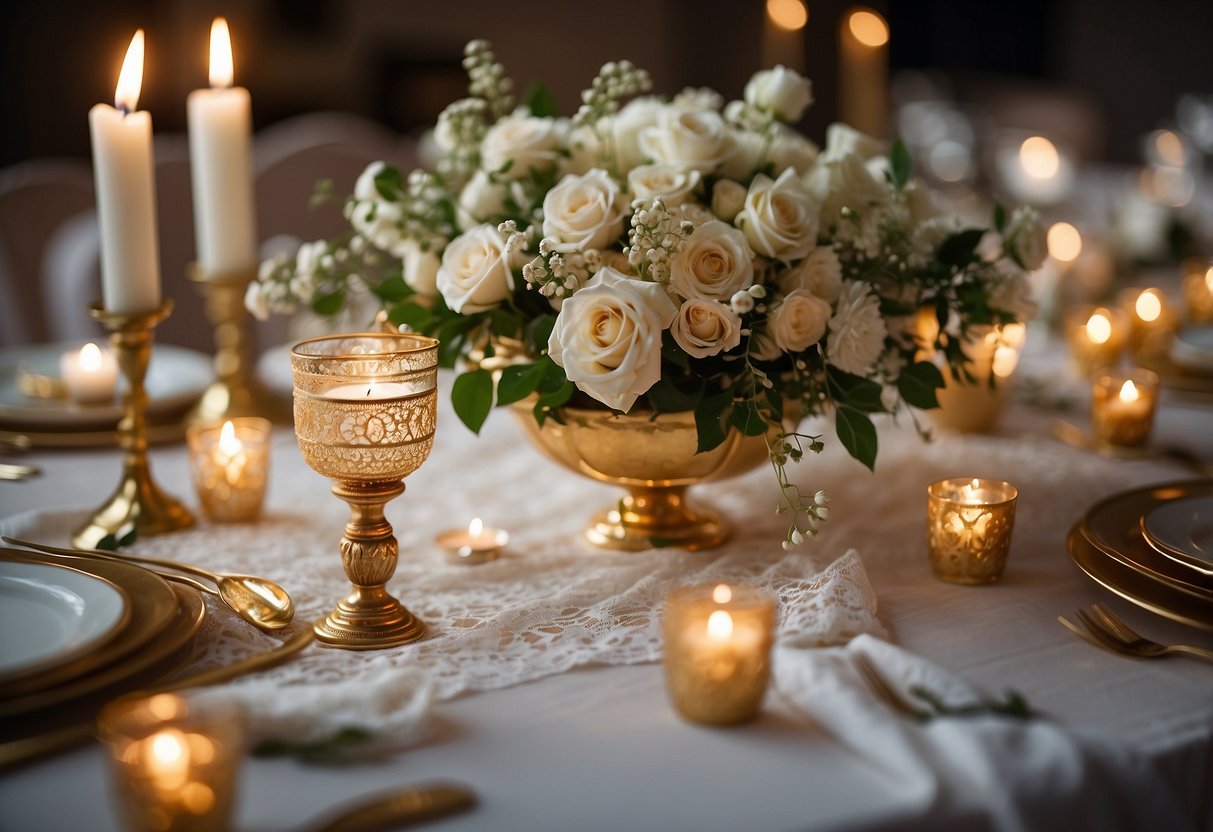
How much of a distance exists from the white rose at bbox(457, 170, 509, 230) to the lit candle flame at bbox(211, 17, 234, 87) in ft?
1.22

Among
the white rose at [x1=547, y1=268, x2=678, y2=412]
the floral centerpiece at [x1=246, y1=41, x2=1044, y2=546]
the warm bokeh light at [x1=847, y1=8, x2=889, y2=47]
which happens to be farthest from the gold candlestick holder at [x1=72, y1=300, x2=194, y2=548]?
the warm bokeh light at [x1=847, y1=8, x2=889, y2=47]

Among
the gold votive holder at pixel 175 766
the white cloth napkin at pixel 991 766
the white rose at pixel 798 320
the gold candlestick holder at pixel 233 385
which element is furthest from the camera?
the gold candlestick holder at pixel 233 385

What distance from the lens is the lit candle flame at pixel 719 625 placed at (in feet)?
2.69

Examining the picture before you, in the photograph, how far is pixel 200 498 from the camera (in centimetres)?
131

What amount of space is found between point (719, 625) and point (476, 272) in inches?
17.0

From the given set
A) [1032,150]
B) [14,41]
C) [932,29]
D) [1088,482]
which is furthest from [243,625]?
[932,29]

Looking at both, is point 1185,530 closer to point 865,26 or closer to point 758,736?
point 758,736

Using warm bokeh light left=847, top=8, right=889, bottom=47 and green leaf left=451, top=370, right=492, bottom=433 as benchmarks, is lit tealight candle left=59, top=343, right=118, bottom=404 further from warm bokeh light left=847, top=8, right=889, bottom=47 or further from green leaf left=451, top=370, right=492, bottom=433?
warm bokeh light left=847, top=8, right=889, bottom=47

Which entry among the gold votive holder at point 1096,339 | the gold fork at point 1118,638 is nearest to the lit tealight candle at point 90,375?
the gold fork at point 1118,638

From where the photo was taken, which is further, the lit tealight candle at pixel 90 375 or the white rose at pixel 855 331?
the lit tealight candle at pixel 90 375

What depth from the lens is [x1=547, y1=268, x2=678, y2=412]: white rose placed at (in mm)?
957

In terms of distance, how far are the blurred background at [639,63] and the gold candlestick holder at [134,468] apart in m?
1.35

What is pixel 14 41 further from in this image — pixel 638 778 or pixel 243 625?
pixel 638 778

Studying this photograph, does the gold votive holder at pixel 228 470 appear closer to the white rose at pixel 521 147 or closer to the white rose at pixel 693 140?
the white rose at pixel 521 147
